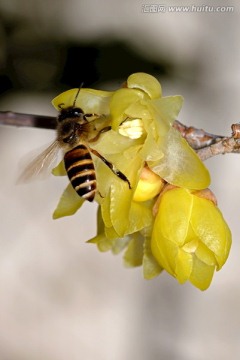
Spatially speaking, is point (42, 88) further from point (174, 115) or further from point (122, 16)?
point (174, 115)

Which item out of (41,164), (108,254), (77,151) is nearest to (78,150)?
(77,151)

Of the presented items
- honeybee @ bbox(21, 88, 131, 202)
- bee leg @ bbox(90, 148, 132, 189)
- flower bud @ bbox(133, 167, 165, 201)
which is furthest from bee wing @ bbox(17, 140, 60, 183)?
flower bud @ bbox(133, 167, 165, 201)

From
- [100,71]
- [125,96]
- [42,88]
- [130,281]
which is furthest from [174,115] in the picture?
[130,281]

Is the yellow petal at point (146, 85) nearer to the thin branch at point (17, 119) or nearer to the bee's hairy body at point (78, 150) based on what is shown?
the bee's hairy body at point (78, 150)

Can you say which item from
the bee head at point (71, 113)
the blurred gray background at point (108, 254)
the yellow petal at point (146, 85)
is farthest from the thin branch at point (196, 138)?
the blurred gray background at point (108, 254)

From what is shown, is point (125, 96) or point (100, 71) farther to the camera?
point (100, 71)
